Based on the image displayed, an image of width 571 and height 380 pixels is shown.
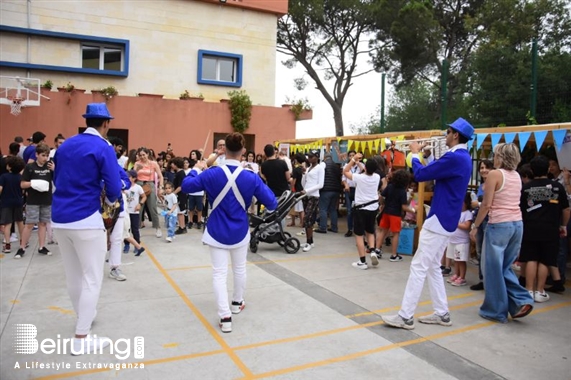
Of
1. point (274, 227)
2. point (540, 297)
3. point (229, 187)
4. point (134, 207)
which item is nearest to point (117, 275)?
point (134, 207)

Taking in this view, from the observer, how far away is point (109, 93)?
1664 centimetres

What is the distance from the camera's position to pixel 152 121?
17.5 metres

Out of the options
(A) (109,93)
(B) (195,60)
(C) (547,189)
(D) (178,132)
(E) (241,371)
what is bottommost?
(E) (241,371)

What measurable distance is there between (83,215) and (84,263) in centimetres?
43

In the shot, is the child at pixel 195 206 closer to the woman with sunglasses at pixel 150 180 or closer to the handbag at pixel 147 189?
the woman with sunglasses at pixel 150 180

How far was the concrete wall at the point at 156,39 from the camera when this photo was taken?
1708cm

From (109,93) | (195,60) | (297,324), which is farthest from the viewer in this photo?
(195,60)

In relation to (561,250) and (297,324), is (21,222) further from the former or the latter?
(561,250)

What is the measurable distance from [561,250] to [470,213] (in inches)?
51.5

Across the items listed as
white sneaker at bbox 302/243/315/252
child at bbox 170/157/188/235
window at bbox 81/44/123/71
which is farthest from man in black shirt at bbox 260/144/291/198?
window at bbox 81/44/123/71

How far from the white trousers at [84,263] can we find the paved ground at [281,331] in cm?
39

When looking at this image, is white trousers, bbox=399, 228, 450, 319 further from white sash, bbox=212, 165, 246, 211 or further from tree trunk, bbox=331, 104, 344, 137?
tree trunk, bbox=331, 104, 344, 137

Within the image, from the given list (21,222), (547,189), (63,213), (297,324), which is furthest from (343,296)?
(21,222)

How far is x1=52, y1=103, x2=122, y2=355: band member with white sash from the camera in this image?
383 centimetres
